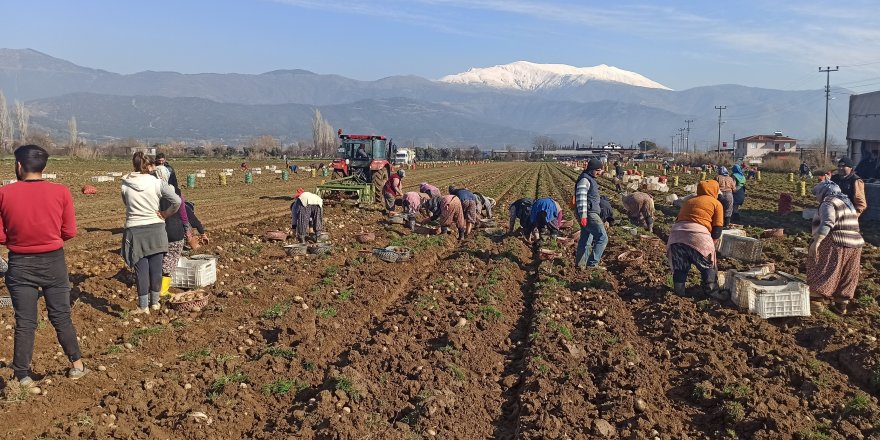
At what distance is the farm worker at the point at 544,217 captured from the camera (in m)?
13.2

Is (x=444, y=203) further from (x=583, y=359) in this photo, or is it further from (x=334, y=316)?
(x=583, y=359)

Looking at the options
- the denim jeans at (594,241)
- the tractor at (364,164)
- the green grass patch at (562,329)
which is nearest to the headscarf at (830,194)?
the denim jeans at (594,241)

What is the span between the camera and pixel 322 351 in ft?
22.0

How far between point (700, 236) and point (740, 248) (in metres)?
3.77

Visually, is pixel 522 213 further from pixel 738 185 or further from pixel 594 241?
pixel 738 185

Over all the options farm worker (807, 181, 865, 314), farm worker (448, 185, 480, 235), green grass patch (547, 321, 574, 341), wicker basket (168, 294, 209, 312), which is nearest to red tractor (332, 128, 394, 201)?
farm worker (448, 185, 480, 235)

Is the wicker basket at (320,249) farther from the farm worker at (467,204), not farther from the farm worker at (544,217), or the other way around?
the farm worker at (544,217)

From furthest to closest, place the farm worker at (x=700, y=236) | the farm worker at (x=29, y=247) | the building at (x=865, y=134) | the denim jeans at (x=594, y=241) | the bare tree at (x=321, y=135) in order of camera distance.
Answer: the bare tree at (x=321, y=135), the building at (x=865, y=134), the denim jeans at (x=594, y=241), the farm worker at (x=700, y=236), the farm worker at (x=29, y=247)

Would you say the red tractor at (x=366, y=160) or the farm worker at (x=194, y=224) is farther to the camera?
the red tractor at (x=366, y=160)

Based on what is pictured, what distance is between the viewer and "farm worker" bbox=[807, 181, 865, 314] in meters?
7.88

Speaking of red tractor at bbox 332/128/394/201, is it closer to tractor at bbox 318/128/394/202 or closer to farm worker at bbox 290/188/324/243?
tractor at bbox 318/128/394/202

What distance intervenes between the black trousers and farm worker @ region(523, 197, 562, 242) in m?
9.21

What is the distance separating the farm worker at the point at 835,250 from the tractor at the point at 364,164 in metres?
13.9

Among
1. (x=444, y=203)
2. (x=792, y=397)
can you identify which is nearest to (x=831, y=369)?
(x=792, y=397)
